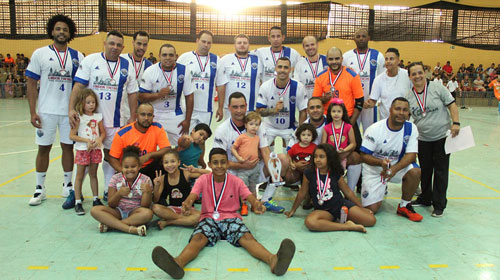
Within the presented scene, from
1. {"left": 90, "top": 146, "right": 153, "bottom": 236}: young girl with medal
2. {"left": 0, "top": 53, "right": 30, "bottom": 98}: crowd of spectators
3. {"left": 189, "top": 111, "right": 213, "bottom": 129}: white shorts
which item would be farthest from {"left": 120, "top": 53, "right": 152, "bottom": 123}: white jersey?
{"left": 0, "top": 53, "right": 30, "bottom": 98}: crowd of spectators

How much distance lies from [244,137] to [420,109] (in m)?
2.09

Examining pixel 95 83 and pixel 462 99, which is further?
pixel 462 99

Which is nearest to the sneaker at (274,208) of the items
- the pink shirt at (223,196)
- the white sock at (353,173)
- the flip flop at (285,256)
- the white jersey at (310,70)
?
the pink shirt at (223,196)

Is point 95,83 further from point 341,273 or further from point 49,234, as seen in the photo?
point 341,273

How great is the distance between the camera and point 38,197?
4656 mm

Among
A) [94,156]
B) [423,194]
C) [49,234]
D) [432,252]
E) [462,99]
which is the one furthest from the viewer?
[462,99]

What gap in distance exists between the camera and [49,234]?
377cm

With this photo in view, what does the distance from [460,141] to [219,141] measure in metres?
2.77

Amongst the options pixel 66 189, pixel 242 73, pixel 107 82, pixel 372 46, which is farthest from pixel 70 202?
pixel 372 46

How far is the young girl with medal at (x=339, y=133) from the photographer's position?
15.2 feet

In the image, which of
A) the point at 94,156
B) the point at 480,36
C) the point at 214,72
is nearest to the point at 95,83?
the point at 94,156

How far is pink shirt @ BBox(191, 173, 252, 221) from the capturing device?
3727 millimetres

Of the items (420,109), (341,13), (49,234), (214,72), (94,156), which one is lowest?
(49,234)

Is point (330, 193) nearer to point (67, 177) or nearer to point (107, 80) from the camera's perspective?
point (107, 80)
